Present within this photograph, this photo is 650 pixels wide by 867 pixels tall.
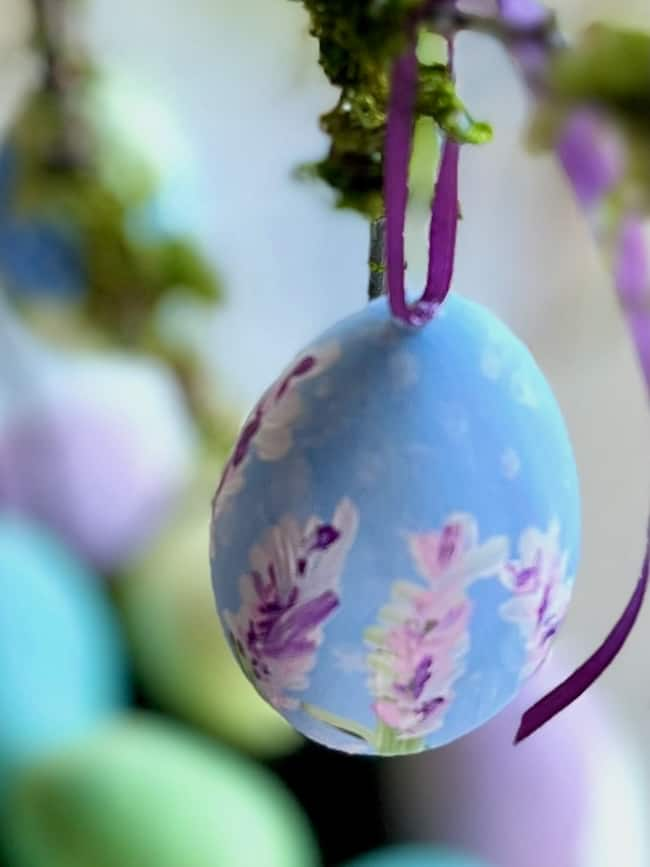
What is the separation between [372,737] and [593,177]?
0.44 feet

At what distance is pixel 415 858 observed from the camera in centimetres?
45

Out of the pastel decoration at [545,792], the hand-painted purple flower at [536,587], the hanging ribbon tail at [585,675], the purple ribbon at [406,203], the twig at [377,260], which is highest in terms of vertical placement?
the twig at [377,260]

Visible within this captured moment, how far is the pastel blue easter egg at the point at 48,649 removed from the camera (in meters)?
0.47

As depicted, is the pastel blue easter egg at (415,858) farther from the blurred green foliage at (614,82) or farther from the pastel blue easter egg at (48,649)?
the blurred green foliage at (614,82)

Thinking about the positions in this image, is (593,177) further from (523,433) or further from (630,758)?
(630,758)

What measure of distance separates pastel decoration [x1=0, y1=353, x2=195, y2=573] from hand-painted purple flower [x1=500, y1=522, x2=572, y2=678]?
36 cm

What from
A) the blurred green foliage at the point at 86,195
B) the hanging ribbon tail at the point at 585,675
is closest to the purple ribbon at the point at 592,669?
the hanging ribbon tail at the point at 585,675

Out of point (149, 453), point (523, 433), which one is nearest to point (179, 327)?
point (149, 453)

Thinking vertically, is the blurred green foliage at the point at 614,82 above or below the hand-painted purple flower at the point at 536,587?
above

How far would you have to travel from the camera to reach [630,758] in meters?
0.47

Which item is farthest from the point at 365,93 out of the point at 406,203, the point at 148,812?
the point at 148,812

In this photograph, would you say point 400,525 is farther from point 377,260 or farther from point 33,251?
point 33,251

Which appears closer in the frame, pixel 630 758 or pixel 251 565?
pixel 251 565

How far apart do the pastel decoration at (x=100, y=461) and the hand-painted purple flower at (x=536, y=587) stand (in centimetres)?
36
